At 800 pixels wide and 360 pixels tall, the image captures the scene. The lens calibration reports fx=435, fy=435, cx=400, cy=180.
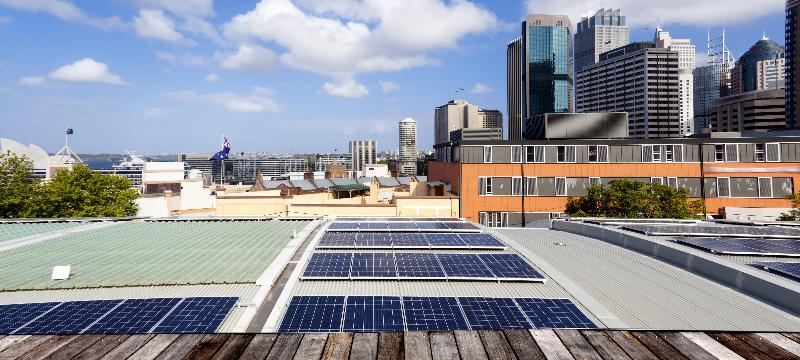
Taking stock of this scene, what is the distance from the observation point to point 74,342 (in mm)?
6707

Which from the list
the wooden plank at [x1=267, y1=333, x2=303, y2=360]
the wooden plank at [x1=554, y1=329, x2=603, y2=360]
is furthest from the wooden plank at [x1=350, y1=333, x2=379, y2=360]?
the wooden plank at [x1=554, y1=329, x2=603, y2=360]

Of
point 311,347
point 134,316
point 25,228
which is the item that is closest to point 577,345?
point 311,347

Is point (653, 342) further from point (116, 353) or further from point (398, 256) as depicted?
point (398, 256)

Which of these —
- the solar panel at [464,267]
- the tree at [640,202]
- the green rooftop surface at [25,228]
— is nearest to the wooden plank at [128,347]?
the solar panel at [464,267]

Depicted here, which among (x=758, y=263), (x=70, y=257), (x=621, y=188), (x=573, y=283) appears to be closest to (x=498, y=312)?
(x=573, y=283)

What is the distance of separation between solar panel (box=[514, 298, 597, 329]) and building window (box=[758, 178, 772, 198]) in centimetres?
5969

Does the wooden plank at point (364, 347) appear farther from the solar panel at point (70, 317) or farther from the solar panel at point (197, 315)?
the solar panel at point (70, 317)

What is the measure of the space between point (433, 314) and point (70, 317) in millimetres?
9243

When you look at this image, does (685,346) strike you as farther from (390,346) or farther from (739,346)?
(390,346)

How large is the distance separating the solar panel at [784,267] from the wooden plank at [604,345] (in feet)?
38.6

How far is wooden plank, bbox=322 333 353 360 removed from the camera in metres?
6.25

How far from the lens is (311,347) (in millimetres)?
6473

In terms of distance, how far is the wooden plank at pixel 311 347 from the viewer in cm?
622

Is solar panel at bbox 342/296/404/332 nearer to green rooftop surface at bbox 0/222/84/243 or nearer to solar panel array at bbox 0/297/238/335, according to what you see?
solar panel array at bbox 0/297/238/335
